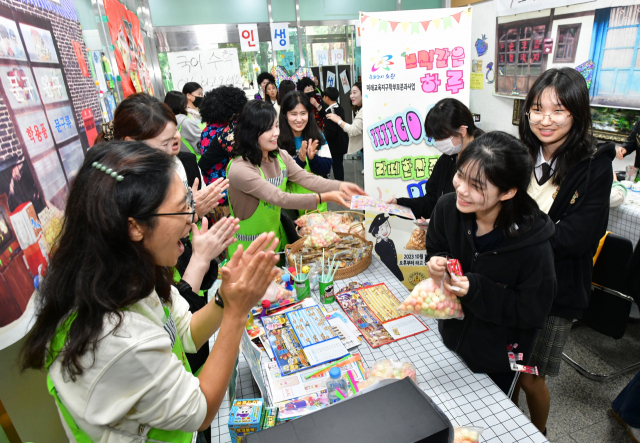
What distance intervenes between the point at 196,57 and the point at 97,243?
649cm

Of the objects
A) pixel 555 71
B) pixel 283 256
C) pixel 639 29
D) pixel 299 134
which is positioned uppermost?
pixel 639 29

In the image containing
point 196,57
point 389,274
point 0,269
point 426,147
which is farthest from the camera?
point 196,57

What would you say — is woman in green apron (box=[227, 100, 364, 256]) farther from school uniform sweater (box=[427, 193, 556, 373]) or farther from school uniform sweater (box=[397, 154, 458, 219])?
school uniform sweater (box=[427, 193, 556, 373])

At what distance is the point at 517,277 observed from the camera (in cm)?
139

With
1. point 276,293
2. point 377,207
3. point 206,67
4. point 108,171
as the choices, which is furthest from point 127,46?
point 108,171

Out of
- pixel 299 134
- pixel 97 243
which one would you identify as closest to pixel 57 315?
pixel 97 243

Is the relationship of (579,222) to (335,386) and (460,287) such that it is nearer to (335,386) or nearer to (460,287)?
(460,287)

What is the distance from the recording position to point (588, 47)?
3.94m

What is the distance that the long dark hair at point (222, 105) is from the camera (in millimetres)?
3381

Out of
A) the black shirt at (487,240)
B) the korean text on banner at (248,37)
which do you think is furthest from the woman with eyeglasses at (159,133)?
the korean text on banner at (248,37)

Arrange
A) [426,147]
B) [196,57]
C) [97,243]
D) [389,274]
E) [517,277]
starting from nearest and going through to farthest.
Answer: [97,243]
[517,277]
[389,274]
[426,147]
[196,57]

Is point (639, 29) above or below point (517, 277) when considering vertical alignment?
above

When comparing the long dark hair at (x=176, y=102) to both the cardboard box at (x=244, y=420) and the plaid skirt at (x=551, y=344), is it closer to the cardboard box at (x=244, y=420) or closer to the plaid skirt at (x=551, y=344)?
the cardboard box at (x=244, y=420)

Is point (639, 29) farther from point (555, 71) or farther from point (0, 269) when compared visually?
point (0, 269)
